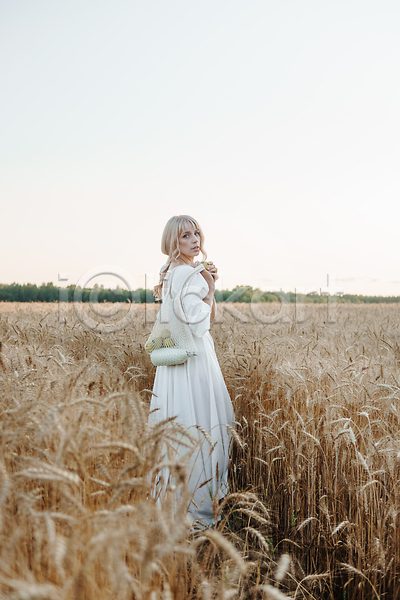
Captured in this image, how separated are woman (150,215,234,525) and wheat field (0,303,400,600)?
23cm

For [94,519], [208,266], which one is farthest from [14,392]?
[208,266]

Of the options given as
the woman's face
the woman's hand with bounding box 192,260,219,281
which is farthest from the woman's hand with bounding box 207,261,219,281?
the woman's face

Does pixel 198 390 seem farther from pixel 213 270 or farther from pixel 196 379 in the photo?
pixel 213 270

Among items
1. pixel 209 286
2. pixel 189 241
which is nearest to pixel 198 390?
pixel 209 286

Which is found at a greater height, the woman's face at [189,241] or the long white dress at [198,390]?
the woman's face at [189,241]

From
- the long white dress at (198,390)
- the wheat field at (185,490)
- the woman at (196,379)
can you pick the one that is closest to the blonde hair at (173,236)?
the woman at (196,379)

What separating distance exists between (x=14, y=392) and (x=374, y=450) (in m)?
2.13

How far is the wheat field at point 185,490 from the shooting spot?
1.13 metres

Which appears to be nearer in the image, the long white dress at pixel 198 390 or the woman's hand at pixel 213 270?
the long white dress at pixel 198 390

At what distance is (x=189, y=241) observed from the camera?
3.46 metres

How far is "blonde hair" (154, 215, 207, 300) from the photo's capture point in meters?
3.46

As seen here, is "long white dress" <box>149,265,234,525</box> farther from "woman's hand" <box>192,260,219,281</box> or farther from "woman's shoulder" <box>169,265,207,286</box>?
"woman's hand" <box>192,260,219,281</box>

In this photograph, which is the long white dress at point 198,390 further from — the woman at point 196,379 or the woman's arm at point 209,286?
the woman's arm at point 209,286

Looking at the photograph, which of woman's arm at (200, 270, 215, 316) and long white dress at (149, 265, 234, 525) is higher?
woman's arm at (200, 270, 215, 316)
